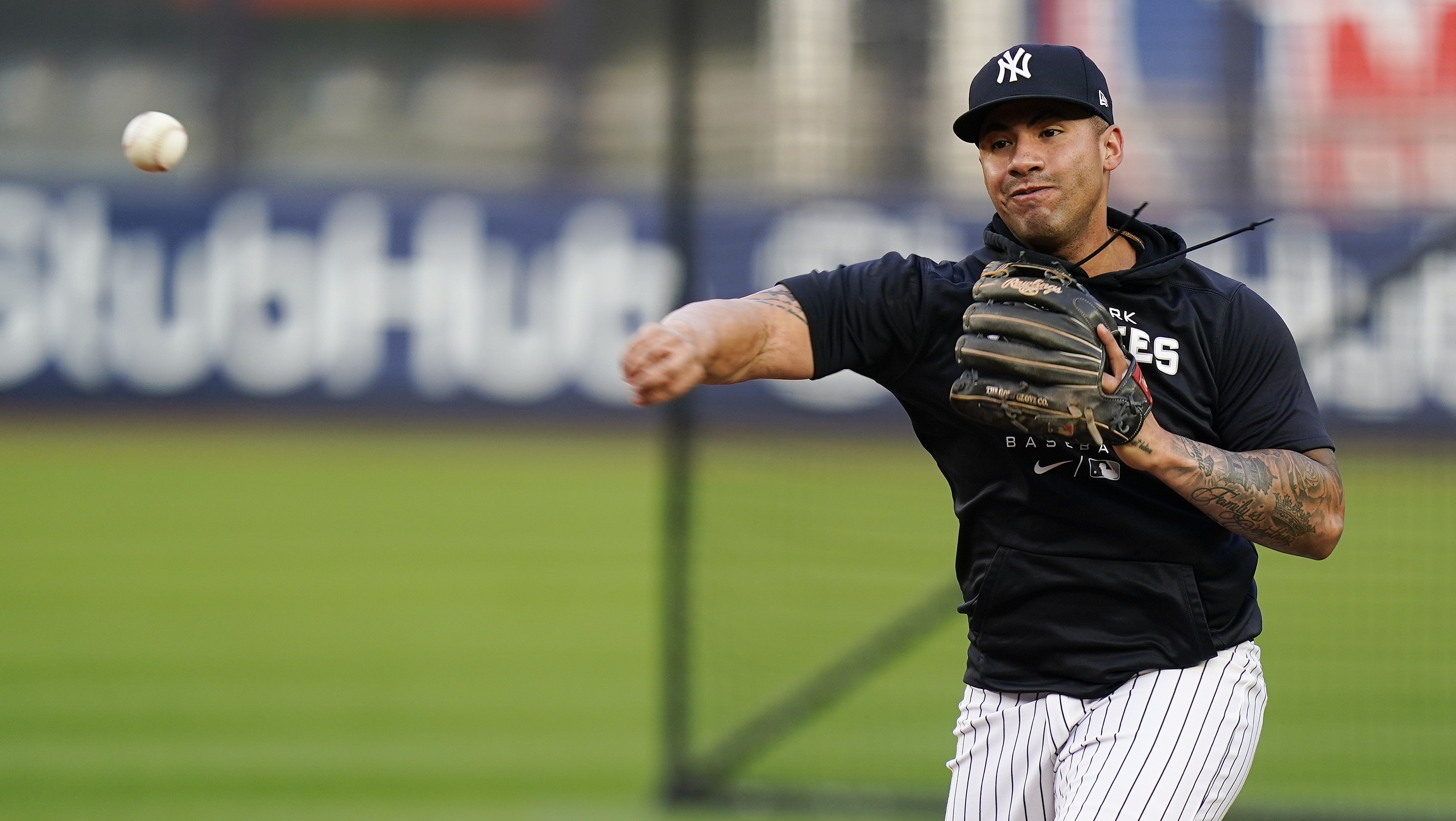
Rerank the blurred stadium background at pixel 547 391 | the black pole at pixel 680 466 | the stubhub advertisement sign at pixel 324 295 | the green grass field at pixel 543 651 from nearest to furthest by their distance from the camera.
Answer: the black pole at pixel 680 466
the green grass field at pixel 543 651
the blurred stadium background at pixel 547 391
the stubhub advertisement sign at pixel 324 295

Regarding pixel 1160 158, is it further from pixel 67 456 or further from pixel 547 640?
pixel 67 456

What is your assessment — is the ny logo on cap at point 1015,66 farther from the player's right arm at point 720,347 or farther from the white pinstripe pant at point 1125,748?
the white pinstripe pant at point 1125,748

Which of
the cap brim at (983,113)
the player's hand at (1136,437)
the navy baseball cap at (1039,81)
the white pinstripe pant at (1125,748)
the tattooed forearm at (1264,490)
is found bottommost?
the white pinstripe pant at (1125,748)

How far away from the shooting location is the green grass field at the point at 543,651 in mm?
7043

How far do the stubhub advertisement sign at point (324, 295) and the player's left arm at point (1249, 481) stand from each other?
44.9 feet

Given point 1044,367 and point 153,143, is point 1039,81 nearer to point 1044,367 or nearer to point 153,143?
point 1044,367

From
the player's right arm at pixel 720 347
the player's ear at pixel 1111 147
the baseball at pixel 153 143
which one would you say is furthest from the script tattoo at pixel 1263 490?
the baseball at pixel 153 143

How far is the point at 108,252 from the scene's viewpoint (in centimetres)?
1720

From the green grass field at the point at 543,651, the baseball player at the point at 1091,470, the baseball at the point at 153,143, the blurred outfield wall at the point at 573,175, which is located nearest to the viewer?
the baseball player at the point at 1091,470

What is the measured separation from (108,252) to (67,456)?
7.21 feet

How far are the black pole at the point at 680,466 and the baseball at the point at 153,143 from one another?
2401mm

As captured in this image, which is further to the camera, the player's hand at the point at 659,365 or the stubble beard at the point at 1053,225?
the stubble beard at the point at 1053,225

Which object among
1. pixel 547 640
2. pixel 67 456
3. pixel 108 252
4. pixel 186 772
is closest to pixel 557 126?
pixel 108 252

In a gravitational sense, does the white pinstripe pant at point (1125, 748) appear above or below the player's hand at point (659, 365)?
below
